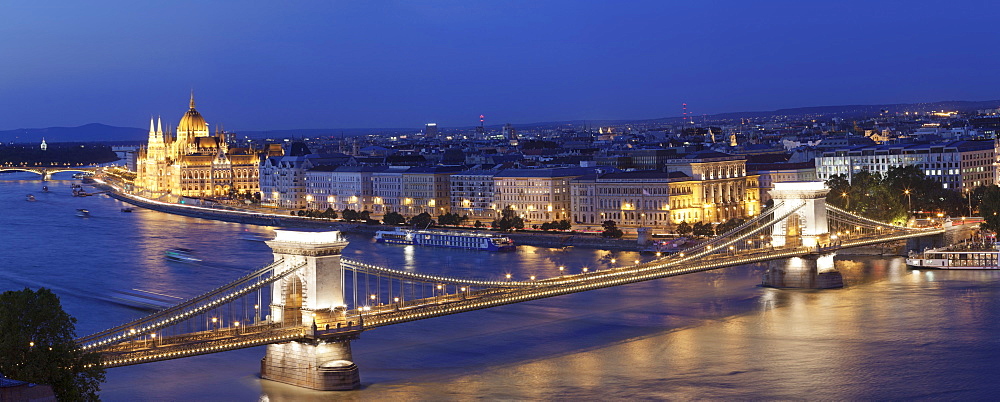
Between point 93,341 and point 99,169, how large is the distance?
252ft

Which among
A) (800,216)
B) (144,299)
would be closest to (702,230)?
A: (800,216)

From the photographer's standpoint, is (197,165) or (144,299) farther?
(197,165)

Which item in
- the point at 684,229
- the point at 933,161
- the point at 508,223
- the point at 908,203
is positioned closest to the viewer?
the point at 684,229

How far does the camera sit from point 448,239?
3434cm

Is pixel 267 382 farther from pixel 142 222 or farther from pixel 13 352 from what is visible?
pixel 142 222

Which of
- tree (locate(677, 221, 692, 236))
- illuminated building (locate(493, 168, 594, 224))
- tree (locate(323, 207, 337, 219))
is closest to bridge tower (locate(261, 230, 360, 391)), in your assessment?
tree (locate(677, 221, 692, 236))

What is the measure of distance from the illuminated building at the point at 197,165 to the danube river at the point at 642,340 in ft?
113

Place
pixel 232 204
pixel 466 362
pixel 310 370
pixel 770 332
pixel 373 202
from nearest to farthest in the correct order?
1. pixel 310 370
2. pixel 466 362
3. pixel 770 332
4. pixel 373 202
5. pixel 232 204

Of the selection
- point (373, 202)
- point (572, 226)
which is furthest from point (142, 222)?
point (572, 226)

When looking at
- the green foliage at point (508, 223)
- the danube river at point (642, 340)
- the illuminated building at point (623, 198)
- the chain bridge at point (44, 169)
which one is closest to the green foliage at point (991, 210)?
the danube river at point (642, 340)

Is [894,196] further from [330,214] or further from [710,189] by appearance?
[330,214]

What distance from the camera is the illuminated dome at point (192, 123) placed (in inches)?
2783

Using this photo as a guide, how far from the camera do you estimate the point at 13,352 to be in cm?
1212

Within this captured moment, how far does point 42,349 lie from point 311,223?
30923 mm
